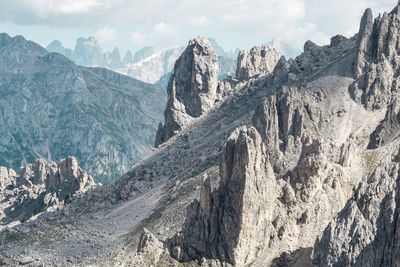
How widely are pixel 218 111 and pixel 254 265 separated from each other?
9679 cm

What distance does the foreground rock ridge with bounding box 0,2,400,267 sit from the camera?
84562mm

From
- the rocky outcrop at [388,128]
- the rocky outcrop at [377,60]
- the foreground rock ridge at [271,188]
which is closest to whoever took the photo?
the foreground rock ridge at [271,188]

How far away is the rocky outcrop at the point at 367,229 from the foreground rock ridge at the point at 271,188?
160mm

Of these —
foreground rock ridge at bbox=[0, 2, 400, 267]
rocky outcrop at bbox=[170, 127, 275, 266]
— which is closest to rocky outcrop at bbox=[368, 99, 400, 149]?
foreground rock ridge at bbox=[0, 2, 400, 267]

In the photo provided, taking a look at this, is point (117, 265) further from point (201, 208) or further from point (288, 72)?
point (288, 72)

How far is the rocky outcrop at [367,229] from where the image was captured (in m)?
76.4

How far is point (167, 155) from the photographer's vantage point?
176500mm

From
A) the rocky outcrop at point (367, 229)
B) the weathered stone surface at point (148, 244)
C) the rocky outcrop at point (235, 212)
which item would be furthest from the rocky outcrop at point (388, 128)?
the weathered stone surface at point (148, 244)

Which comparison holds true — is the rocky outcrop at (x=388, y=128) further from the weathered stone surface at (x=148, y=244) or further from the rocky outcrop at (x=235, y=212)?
the weathered stone surface at (x=148, y=244)

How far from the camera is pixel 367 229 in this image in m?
79.3

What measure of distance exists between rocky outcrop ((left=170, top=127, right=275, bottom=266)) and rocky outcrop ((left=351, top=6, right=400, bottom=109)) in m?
52.1

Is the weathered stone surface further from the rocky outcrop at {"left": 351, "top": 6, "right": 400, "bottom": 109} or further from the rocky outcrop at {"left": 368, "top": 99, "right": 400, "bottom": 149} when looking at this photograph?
the rocky outcrop at {"left": 351, "top": 6, "right": 400, "bottom": 109}

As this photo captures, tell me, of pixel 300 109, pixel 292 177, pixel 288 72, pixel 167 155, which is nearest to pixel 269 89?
pixel 288 72

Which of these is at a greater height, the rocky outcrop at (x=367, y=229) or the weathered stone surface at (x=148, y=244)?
the rocky outcrop at (x=367, y=229)
